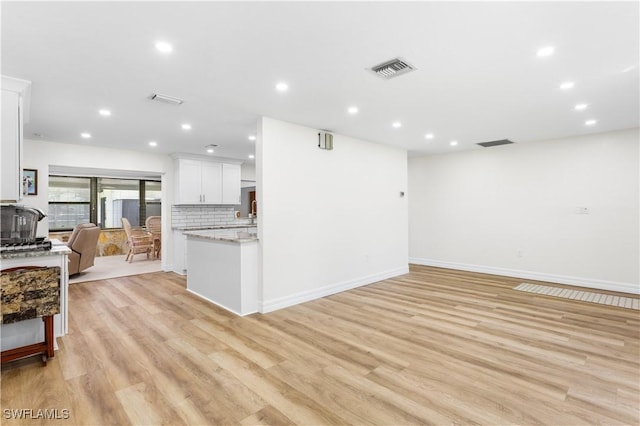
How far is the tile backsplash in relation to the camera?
665 cm

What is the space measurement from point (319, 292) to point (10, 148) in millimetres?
3689

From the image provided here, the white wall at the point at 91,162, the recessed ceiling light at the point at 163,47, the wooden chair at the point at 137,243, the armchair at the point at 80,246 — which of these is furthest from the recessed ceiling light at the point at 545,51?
the wooden chair at the point at 137,243

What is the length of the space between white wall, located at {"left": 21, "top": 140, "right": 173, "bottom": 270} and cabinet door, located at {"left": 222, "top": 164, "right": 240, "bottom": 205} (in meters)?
1.09

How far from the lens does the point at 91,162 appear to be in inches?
223

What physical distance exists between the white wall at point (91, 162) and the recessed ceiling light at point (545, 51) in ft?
21.1

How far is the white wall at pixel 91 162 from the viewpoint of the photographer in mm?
5059

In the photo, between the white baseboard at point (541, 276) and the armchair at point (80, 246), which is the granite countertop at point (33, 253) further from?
the white baseboard at point (541, 276)

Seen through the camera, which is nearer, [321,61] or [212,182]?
[321,61]

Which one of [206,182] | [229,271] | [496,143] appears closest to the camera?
[229,271]

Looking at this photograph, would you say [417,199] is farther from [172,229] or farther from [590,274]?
[172,229]

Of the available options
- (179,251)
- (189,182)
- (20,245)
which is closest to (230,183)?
(189,182)

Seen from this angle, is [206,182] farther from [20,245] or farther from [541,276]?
[541,276]

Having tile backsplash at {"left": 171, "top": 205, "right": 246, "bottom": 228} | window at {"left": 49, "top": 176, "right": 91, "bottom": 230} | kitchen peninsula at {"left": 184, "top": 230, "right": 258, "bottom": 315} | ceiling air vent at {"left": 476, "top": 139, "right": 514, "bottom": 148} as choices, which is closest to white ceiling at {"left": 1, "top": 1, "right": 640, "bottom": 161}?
ceiling air vent at {"left": 476, "top": 139, "right": 514, "bottom": 148}

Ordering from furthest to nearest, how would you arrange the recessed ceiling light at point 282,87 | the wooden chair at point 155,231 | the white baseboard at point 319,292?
the wooden chair at point 155,231, the white baseboard at point 319,292, the recessed ceiling light at point 282,87
